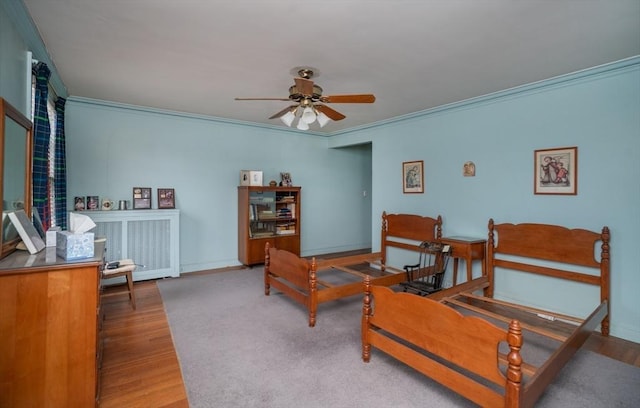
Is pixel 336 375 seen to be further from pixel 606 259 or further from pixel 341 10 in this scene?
pixel 606 259

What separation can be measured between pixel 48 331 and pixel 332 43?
271 centimetres

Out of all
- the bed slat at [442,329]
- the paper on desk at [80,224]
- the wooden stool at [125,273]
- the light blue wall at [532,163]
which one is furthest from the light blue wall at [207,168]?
the bed slat at [442,329]

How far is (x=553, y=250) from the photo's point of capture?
3416mm

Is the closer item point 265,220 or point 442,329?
point 442,329

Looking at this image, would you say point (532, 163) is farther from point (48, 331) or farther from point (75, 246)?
point (48, 331)

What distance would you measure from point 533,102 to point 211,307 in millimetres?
4387

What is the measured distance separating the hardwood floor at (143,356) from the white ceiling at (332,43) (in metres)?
2.59

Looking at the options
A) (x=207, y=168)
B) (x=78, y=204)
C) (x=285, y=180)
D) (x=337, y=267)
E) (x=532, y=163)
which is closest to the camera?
(x=532, y=163)

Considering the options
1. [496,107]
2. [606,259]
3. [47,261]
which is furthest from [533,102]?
[47,261]

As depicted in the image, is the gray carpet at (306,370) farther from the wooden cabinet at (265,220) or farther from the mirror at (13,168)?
the wooden cabinet at (265,220)

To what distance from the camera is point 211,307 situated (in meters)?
3.69

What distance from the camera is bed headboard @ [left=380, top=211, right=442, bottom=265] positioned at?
4.63m

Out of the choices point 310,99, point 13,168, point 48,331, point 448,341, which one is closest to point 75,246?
point 48,331

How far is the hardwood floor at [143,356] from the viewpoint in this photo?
2111mm
